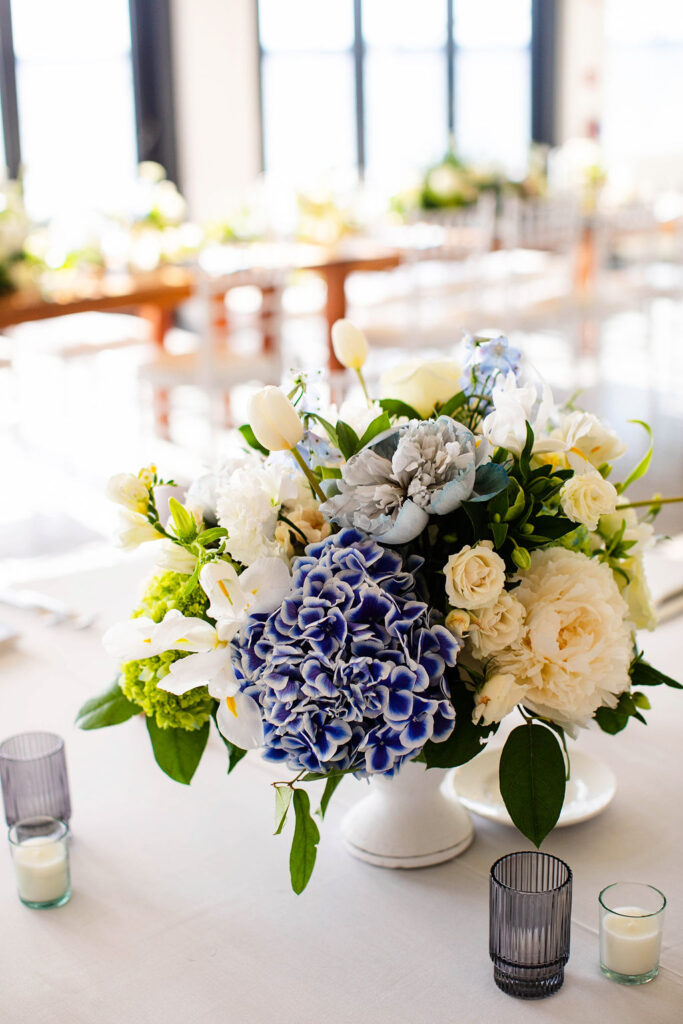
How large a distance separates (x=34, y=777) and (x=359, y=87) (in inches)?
278

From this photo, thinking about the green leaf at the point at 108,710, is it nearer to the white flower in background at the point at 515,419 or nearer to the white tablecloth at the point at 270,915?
the white tablecloth at the point at 270,915

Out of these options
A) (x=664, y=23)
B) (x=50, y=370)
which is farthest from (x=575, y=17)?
(x=50, y=370)

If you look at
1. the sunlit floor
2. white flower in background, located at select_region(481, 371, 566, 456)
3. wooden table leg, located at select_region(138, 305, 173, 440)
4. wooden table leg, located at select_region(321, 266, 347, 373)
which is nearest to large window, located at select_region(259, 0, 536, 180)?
the sunlit floor

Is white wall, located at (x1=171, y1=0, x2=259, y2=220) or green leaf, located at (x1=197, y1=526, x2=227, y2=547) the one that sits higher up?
white wall, located at (x1=171, y1=0, x2=259, y2=220)

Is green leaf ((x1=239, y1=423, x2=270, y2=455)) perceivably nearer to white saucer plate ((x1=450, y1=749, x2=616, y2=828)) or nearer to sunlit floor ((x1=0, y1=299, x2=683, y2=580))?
white saucer plate ((x1=450, y1=749, x2=616, y2=828))

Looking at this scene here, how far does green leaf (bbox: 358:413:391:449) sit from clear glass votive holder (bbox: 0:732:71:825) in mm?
419

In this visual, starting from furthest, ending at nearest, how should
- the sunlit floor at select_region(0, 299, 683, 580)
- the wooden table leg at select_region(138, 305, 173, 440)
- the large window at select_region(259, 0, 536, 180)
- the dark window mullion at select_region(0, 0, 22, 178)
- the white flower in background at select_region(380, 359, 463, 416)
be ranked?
the large window at select_region(259, 0, 536, 180) → the dark window mullion at select_region(0, 0, 22, 178) → the wooden table leg at select_region(138, 305, 173, 440) → the sunlit floor at select_region(0, 299, 683, 580) → the white flower in background at select_region(380, 359, 463, 416)

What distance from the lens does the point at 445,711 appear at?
86cm

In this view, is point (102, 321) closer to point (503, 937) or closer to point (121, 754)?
point (121, 754)

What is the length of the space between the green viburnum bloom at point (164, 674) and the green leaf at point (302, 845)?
116 mm

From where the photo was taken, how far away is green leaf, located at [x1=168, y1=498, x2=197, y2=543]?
950mm

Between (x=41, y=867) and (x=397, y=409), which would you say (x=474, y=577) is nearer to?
(x=397, y=409)

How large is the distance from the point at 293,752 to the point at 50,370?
588 centimetres

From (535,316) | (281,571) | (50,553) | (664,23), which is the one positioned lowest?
(50,553)
